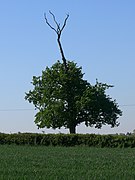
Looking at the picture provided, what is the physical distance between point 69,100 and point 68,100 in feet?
0.43

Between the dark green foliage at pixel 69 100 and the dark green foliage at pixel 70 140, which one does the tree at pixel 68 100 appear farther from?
the dark green foliage at pixel 70 140

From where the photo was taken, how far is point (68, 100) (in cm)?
7000

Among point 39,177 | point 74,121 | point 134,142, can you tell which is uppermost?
point 74,121

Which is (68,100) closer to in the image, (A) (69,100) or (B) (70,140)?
(A) (69,100)

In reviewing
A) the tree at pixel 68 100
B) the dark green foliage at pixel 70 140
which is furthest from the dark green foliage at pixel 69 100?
the dark green foliage at pixel 70 140

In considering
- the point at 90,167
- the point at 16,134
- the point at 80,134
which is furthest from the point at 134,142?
the point at 90,167

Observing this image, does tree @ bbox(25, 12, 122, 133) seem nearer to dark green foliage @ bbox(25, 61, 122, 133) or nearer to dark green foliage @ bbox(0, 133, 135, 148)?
dark green foliage @ bbox(25, 61, 122, 133)

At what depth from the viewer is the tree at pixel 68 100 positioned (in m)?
69.1

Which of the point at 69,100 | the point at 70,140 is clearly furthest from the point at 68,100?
the point at 70,140

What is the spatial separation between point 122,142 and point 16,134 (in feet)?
36.5

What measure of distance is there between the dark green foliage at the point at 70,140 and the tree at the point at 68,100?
11350mm

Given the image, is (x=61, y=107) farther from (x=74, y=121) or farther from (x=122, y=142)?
(x=122, y=142)

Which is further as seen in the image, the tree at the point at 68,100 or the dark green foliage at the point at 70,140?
the tree at the point at 68,100

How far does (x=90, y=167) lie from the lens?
81.3 ft
